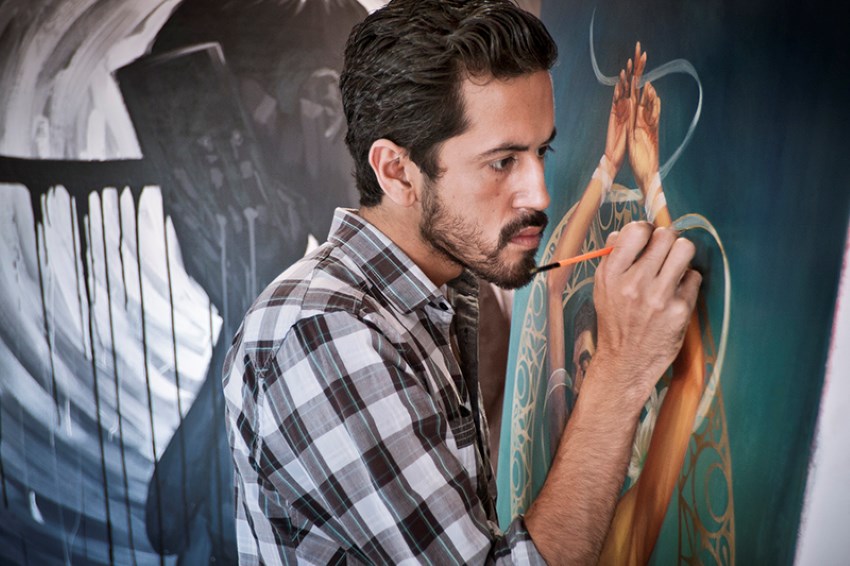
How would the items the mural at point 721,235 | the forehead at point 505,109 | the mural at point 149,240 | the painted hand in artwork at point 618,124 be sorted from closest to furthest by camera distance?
the mural at point 721,235 < the forehead at point 505,109 < the painted hand in artwork at point 618,124 < the mural at point 149,240

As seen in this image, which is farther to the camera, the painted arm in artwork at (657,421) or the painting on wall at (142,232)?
the painting on wall at (142,232)

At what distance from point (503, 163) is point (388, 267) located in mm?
240

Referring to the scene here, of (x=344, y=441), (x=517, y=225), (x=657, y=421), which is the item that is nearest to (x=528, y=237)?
(x=517, y=225)

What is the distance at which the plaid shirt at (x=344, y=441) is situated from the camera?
94cm

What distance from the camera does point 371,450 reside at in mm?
939

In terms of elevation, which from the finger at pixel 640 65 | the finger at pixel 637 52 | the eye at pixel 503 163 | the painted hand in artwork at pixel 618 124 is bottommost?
the eye at pixel 503 163

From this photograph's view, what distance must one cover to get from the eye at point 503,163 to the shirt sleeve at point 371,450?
342 millimetres

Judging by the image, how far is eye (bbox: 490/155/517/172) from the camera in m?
1.15

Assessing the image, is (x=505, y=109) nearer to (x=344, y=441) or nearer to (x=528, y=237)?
(x=528, y=237)

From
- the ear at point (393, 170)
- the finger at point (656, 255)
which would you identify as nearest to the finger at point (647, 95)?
the finger at point (656, 255)

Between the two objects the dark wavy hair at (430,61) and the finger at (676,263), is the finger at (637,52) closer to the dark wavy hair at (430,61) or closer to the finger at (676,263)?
the dark wavy hair at (430,61)

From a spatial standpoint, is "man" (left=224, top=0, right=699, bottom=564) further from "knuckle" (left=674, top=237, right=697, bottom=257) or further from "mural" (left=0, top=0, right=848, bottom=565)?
"mural" (left=0, top=0, right=848, bottom=565)

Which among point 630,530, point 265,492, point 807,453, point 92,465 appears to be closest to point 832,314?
point 807,453

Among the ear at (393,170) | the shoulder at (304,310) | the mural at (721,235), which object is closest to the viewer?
the mural at (721,235)
